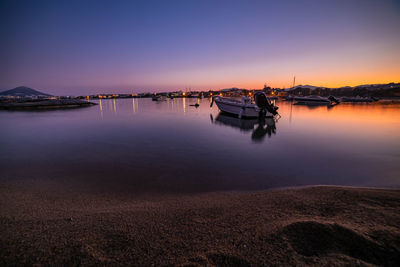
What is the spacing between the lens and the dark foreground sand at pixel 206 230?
2.86 meters

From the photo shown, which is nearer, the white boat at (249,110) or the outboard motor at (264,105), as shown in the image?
the white boat at (249,110)

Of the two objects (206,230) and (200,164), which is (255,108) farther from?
(206,230)

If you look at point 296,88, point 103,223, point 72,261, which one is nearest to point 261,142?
Result: point 103,223

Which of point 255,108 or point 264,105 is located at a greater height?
point 264,105

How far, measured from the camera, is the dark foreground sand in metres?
2.86

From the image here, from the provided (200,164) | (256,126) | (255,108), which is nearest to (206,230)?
(200,164)

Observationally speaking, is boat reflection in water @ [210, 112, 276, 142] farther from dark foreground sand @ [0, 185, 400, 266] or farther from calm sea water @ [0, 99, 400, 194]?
dark foreground sand @ [0, 185, 400, 266]

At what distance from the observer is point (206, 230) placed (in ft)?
12.0

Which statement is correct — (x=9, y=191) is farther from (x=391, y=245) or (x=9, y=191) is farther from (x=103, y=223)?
(x=391, y=245)

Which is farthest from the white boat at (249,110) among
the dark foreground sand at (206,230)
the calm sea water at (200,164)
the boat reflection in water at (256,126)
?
the dark foreground sand at (206,230)

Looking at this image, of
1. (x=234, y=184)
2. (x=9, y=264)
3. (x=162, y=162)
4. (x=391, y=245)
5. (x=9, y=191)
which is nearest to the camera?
(x=9, y=264)

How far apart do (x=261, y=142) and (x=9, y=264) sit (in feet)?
45.7

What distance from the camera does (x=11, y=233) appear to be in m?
3.55

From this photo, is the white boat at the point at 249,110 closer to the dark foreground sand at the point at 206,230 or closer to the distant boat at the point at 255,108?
the distant boat at the point at 255,108
